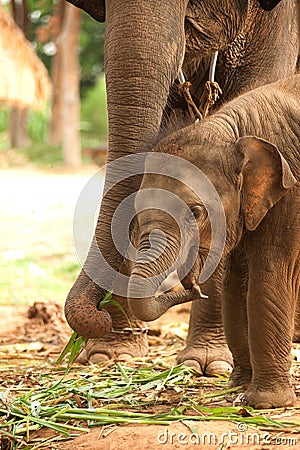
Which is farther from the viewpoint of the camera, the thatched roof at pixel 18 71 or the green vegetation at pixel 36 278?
the thatched roof at pixel 18 71

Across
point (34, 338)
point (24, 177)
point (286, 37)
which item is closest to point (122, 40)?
point (286, 37)

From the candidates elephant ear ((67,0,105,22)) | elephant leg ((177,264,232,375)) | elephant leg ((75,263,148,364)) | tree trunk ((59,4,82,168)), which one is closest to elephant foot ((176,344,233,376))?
elephant leg ((177,264,232,375))

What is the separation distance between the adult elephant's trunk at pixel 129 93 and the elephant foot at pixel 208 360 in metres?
1.18

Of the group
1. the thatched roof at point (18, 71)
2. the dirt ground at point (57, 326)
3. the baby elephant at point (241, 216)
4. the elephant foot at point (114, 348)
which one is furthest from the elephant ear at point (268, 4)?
the thatched roof at point (18, 71)

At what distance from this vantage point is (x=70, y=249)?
11797 millimetres

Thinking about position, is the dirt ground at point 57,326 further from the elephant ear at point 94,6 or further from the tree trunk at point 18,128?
the tree trunk at point 18,128

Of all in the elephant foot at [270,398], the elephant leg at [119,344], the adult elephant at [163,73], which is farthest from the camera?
the elephant leg at [119,344]

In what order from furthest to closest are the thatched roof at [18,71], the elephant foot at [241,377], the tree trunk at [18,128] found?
the tree trunk at [18,128] → the thatched roof at [18,71] → the elephant foot at [241,377]

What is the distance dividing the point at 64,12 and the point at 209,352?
15554 millimetres

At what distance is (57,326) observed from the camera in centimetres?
726

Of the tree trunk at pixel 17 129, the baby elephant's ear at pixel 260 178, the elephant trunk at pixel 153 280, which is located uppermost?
the tree trunk at pixel 17 129

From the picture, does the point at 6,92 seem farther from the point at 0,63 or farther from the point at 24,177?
the point at 24,177

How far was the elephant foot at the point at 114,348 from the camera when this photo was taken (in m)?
5.76

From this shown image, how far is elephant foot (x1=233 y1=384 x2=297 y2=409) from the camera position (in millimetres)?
3990
